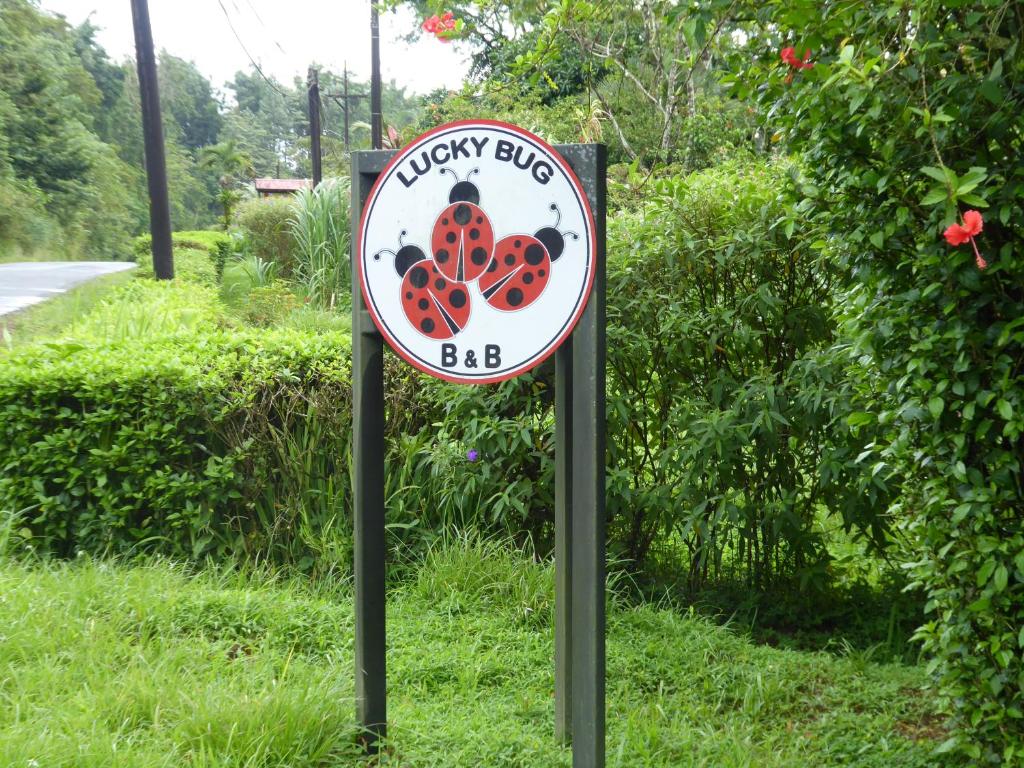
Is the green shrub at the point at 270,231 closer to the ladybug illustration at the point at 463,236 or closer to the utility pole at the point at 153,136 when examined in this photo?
the utility pole at the point at 153,136

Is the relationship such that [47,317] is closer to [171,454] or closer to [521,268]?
[171,454]

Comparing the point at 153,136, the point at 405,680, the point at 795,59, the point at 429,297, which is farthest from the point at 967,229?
the point at 153,136

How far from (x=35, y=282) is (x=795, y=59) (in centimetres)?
1870

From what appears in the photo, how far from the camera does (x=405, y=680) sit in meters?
3.79

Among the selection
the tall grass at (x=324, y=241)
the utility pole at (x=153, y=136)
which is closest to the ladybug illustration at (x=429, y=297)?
the tall grass at (x=324, y=241)

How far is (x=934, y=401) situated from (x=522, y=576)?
2.32 m

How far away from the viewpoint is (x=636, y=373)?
16.4 ft

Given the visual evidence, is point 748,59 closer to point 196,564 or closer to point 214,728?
point 214,728

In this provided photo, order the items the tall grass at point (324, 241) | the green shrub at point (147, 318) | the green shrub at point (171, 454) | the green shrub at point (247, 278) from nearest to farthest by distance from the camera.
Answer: the green shrub at point (171, 454) → the green shrub at point (147, 318) → the tall grass at point (324, 241) → the green shrub at point (247, 278)

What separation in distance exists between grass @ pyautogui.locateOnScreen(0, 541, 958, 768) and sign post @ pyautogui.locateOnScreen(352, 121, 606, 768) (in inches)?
28.2

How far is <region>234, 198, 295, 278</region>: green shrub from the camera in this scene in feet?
55.0

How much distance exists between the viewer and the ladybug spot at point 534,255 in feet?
9.30

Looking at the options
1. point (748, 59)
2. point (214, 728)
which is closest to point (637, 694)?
point (214, 728)

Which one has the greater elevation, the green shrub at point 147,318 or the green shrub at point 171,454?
the green shrub at point 147,318
